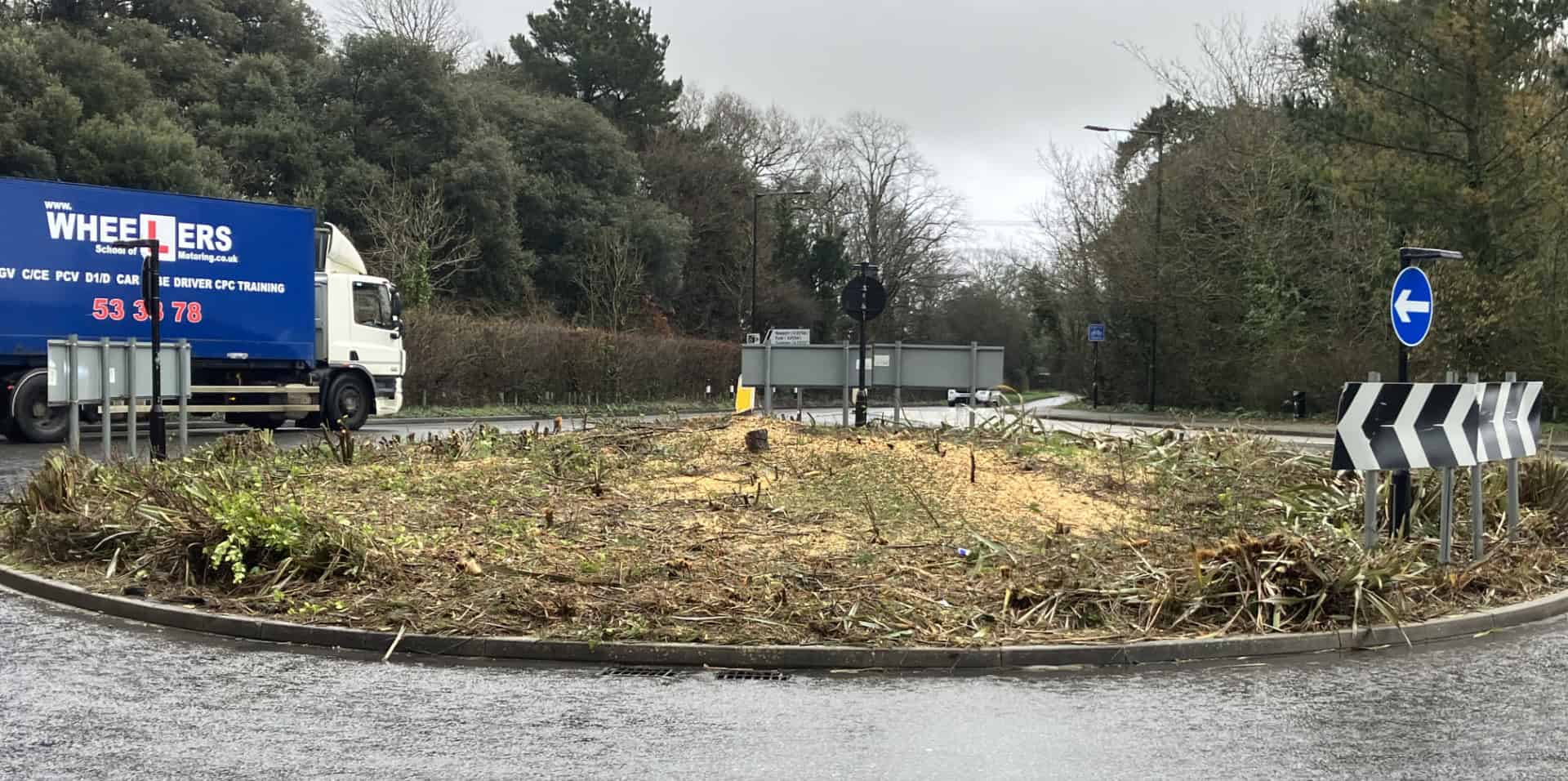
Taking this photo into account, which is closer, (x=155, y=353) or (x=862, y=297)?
(x=155, y=353)

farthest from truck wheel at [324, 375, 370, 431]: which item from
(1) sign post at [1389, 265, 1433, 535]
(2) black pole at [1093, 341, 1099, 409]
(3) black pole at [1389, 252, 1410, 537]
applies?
(2) black pole at [1093, 341, 1099, 409]

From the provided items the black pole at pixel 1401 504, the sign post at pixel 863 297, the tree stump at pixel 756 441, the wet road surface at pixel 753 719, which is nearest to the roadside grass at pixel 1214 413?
the sign post at pixel 863 297

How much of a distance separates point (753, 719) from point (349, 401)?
19206 mm

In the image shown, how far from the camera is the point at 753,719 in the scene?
554 centimetres

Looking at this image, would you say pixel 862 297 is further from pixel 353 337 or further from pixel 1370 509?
pixel 353 337

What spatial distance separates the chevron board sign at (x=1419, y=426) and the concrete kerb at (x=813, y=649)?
4.37 feet

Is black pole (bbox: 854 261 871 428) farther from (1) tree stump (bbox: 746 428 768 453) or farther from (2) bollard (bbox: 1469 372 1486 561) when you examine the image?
(2) bollard (bbox: 1469 372 1486 561)

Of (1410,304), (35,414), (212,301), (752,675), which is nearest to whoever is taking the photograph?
(752,675)

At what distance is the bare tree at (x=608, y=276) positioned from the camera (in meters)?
44.9

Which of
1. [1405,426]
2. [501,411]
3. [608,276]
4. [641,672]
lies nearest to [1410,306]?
[1405,426]

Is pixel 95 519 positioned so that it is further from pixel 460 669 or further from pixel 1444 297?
pixel 1444 297

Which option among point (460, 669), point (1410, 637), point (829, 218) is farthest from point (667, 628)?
point (829, 218)

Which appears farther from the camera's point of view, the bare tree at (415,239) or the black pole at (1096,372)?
the black pole at (1096,372)

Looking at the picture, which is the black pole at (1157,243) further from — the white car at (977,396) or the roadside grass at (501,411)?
the white car at (977,396)
